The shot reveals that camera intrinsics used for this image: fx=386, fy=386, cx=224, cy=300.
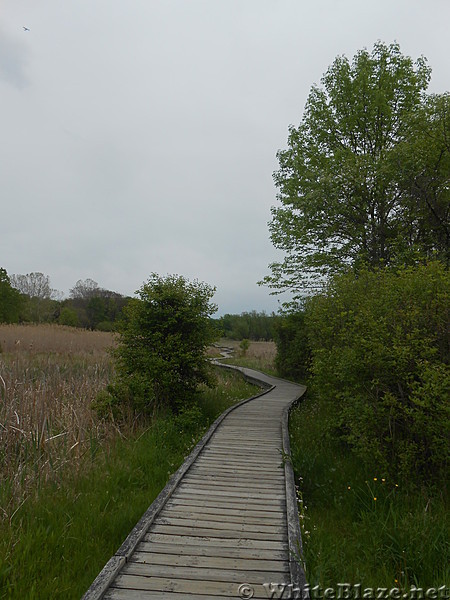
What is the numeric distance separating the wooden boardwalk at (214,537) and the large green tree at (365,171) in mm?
9816

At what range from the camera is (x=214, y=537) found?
3.82 metres

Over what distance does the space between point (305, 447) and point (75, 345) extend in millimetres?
11817

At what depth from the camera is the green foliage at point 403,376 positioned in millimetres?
5031

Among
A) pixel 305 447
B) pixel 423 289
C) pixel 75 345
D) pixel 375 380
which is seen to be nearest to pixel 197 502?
pixel 375 380

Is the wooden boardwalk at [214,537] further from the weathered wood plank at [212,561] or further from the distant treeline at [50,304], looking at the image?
the distant treeline at [50,304]

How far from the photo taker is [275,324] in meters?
21.2

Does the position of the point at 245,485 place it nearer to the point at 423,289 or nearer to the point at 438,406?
the point at 438,406

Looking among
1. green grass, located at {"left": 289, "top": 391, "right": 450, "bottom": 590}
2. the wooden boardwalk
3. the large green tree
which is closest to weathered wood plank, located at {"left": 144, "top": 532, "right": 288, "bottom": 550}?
the wooden boardwalk

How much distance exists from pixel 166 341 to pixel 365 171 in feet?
32.1

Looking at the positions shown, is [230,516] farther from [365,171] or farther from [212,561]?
[365,171]

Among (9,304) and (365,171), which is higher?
(365,171)

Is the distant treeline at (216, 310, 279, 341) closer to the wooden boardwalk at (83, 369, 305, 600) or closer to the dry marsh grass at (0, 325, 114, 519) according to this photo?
the dry marsh grass at (0, 325, 114, 519)

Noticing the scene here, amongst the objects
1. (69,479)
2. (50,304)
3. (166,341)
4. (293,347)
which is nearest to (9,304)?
(50,304)

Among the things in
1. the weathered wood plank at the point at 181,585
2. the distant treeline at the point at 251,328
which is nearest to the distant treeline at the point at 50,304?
the distant treeline at the point at 251,328
